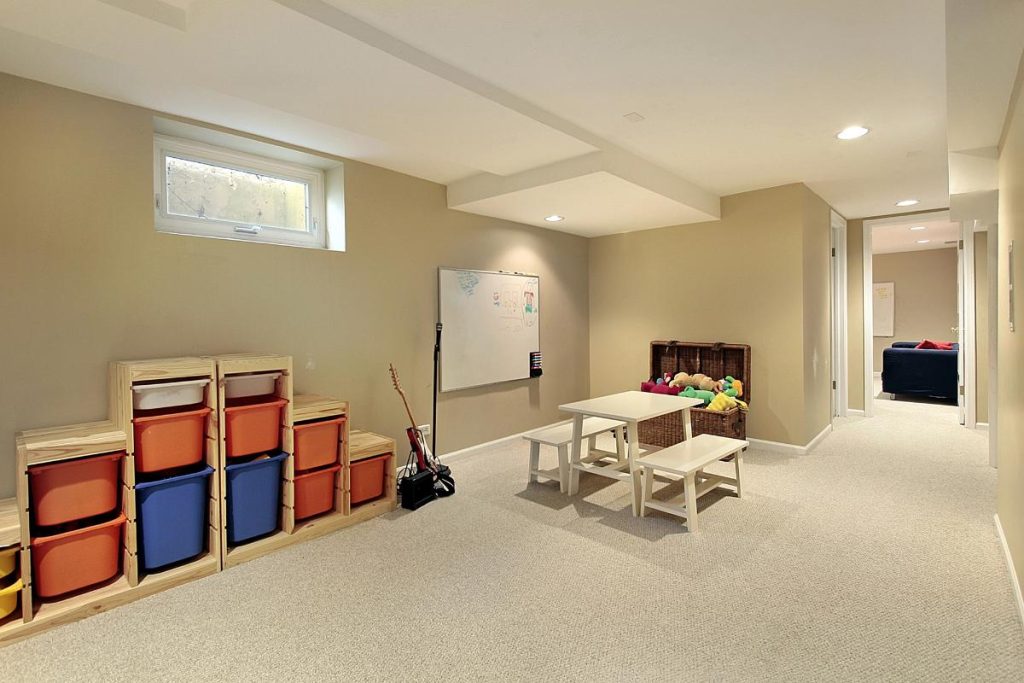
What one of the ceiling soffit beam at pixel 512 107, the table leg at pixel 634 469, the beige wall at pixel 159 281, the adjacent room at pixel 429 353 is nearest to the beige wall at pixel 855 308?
the adjacent room at pixel 429 353

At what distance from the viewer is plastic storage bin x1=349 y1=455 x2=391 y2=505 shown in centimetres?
313

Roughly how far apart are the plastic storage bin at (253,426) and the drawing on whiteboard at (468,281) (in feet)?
6.21

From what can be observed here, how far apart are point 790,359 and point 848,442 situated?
3.68 feet

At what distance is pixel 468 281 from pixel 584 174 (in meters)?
1.45

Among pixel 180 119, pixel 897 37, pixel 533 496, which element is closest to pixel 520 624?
pixel 533 496

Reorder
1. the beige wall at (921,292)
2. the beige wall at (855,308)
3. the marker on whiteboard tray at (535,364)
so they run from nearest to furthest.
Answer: the marker on whiteboard tray at (535,364) → the beige wall at (855,308) → the beige wall at (921,292)

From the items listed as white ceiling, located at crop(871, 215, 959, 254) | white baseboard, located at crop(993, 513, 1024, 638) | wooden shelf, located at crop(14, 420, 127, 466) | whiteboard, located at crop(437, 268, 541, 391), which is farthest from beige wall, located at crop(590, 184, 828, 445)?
wooden shelf, located at crop(14, 420, 127, 466)

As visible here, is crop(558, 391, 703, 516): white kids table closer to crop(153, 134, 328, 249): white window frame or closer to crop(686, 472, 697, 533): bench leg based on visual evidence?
crop(686, 472, 697, 533): bench leg

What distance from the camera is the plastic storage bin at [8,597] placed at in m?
1.95

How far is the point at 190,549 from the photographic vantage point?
2.48 metres

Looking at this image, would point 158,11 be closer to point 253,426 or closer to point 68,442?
point 68,442

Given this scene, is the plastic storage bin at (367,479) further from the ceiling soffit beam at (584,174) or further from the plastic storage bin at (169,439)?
the ceiling soffit beam at (584,174)

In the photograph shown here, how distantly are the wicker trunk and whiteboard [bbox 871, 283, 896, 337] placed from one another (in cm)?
680

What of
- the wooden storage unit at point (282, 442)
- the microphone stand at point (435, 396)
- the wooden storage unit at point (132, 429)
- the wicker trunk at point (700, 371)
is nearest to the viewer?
the wooden storage unit at point (132, 429)
